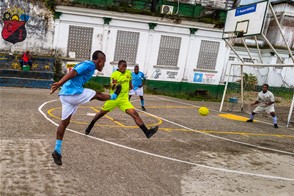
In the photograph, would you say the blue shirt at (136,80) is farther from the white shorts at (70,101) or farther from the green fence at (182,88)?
the green fence at (182,88)

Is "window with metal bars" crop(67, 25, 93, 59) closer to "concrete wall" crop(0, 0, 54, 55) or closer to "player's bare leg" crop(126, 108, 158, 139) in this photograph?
"concrete wall" crop(0, 0, 54, 55)

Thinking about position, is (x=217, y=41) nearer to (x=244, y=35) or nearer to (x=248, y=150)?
(x=244, y=35)

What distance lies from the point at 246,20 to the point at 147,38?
8340mm

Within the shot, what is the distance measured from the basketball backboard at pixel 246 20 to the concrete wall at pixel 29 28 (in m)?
11.3

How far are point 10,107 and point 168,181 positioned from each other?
282 inches

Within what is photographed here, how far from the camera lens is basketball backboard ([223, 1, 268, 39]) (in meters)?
12.9

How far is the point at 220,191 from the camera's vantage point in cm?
492

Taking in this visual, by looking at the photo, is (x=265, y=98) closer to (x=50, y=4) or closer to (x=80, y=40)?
(x=80, y=40)

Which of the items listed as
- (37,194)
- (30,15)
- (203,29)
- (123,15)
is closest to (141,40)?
(123,15)

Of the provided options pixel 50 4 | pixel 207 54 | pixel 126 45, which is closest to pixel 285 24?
pixel 207 54

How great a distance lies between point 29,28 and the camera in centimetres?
1906

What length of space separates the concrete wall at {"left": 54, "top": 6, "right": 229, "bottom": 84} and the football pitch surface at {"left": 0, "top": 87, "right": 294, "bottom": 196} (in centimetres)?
1037

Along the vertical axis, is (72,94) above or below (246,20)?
below

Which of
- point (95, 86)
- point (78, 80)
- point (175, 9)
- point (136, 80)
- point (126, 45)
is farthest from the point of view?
point (175, 9)
